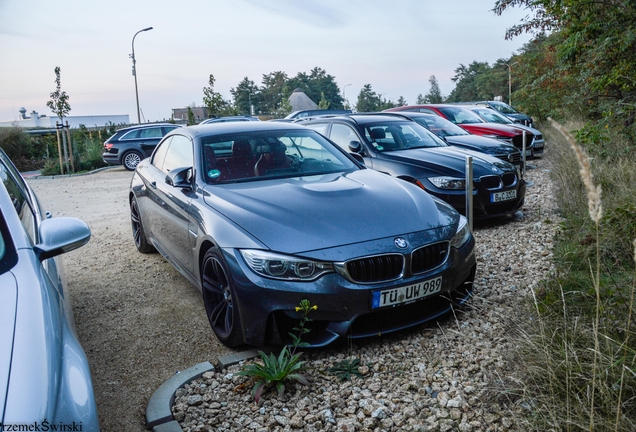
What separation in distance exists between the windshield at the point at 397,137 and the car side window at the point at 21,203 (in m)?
5.13

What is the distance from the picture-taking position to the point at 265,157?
515 cm

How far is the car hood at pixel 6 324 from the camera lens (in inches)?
66.3

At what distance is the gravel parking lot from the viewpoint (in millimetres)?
3193

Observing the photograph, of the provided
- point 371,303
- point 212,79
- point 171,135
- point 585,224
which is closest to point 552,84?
point 585,224

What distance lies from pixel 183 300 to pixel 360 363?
Answer: 2228 mm

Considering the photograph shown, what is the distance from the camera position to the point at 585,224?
6027mm

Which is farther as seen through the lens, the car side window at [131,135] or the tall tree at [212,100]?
the tall tree at [212,100]

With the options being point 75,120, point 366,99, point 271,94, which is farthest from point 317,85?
point 75,120

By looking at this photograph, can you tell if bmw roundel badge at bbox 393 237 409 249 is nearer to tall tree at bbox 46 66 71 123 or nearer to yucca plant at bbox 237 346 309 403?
yucca plant at bbox 237 346 309 403

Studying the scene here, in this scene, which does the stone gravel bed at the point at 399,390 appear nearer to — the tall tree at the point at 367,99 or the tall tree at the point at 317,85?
the tall tree at the point at 367,99

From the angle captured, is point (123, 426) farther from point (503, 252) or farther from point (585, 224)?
point (585, 224)

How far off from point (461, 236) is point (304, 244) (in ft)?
4.36

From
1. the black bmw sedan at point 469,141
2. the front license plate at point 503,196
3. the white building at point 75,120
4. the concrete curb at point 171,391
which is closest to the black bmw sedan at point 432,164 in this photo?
the front license plate at point 503,196

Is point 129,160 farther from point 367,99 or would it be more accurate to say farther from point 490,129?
point 367,99
